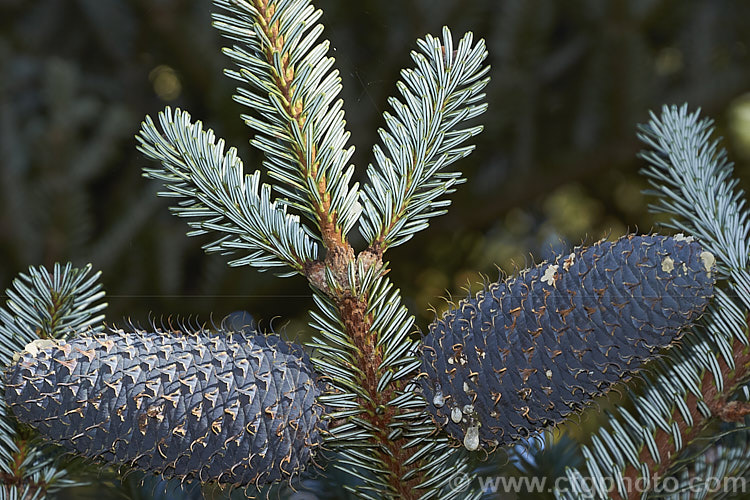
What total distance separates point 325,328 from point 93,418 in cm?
13

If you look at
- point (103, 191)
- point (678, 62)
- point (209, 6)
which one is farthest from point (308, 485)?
point (678, 62)

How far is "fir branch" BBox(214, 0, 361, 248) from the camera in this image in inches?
13.9

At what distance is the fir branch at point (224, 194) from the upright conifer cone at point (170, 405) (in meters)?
0.06

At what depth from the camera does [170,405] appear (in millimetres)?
316

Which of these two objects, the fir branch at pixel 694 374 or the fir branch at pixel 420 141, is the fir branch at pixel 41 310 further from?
the fir branch at pixel 694 374

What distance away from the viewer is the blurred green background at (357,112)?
1139 millimetres

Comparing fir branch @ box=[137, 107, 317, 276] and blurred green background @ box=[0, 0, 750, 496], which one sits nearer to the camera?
fir branch @ box=[137, 107, 317, 276]

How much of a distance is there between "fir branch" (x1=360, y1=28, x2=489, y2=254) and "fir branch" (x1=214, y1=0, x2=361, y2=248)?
2 cm

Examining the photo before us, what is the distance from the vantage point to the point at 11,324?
0.45 meters

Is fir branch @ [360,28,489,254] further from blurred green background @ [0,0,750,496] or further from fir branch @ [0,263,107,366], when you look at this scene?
blurred green background @ [0,0,750,496]

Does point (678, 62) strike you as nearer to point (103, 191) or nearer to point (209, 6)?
point (209, 6)

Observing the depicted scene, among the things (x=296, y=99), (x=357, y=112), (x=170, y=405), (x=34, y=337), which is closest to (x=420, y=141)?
(x=296, y=99)

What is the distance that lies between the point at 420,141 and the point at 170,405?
0.67ft

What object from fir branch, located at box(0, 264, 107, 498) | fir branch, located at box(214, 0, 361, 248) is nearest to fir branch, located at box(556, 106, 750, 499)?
fir branch, located at box(214, 0, 361, 248)
